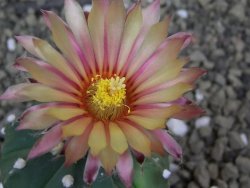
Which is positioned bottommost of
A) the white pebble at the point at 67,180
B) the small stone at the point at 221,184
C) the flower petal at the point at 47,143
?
the small stone at the point at 221,184

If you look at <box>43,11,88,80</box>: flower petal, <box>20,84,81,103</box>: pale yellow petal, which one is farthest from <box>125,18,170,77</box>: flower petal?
<box>20,84,81,103</box>: pale yellow petal

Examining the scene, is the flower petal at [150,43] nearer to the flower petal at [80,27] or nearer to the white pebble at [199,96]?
the flower petal at [80,27]

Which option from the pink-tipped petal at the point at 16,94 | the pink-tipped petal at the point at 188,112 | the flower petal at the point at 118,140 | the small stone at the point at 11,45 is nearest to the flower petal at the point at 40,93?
the pink-tipped petal at the point at 16,94

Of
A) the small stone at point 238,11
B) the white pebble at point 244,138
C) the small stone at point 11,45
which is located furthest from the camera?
the small stone at point 238,11

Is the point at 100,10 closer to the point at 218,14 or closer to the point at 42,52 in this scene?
the point at 42,52

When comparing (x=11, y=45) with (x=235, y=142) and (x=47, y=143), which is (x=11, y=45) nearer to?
(x=235, y=142)

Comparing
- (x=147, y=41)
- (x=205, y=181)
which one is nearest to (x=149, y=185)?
(x=147, y=41)
